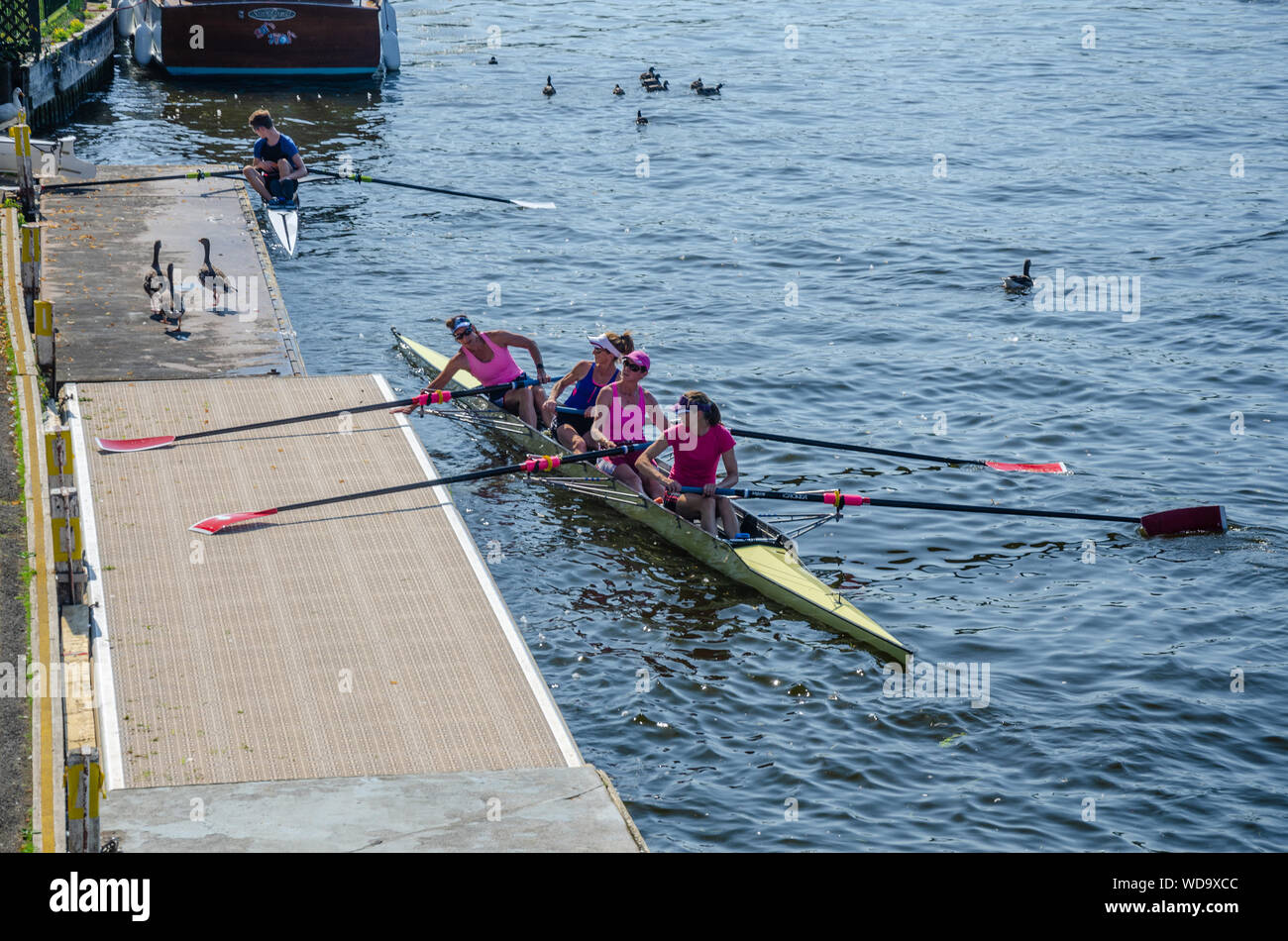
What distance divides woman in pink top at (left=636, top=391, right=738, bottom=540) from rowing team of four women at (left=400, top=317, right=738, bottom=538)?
1 centimetres

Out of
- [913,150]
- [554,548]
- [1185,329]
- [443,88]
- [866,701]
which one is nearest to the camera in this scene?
[866,701]

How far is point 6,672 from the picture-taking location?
10.3m

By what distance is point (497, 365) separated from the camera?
1853 cm

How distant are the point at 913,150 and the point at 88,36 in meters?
23.2

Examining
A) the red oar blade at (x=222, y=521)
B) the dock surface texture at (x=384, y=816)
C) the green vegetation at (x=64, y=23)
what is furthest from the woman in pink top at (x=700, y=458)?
the green vegetation at (x=64, y=23)

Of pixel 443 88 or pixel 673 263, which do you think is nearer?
pixel 673 263

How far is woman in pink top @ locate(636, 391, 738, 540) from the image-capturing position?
15.1m

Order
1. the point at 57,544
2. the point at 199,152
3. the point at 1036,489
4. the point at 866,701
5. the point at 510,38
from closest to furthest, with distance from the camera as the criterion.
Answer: the point at 57,544 → the point at 866,701 → the point at 1036,489 → the point at 199,152 → the point at 510,38

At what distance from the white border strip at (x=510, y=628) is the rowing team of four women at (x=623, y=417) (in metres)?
2.56

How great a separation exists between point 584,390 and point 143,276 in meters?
7.66

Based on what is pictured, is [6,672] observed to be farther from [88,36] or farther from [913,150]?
[88,36]

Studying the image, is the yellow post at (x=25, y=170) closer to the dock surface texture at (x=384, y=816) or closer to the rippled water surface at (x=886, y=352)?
the rippled water surface at (x=886, y=352)

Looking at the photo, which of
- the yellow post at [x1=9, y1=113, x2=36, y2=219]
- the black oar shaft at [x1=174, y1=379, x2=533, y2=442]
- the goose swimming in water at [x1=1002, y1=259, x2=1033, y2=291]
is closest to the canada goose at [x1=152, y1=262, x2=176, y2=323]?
the black oar shaft at [x1=174, y1=379, x2=533, y2=442]

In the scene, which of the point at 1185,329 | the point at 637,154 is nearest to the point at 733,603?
the point at 1185,329
